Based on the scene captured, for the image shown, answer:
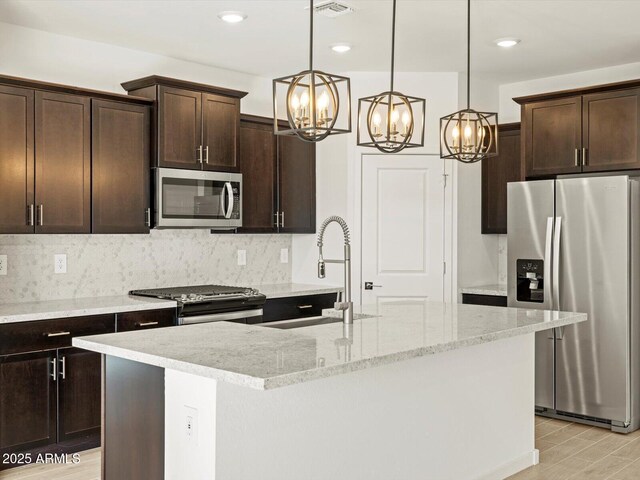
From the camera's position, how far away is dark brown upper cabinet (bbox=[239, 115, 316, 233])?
565cm

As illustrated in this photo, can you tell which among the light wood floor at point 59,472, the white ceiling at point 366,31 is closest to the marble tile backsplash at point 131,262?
the light wood floor at point 59,472

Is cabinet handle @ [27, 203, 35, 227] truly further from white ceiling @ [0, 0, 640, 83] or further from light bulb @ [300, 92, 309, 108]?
light bulb @ [300, 92, 309, 108]

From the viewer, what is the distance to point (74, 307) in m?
4.27

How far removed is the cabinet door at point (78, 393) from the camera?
13.6 feet

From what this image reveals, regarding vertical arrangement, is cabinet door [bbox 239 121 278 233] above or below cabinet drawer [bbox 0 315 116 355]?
above

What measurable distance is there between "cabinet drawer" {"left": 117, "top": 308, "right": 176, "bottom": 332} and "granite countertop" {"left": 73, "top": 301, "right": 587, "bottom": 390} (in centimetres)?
130

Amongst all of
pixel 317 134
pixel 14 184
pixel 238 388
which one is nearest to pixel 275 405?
pixel 238 388

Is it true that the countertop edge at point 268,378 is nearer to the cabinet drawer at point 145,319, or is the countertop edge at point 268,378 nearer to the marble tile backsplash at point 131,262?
the cabinet drawer at point 145,319

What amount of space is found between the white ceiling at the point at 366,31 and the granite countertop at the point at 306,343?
1892 mm

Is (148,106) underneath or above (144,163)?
above

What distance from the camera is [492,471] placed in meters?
3.80

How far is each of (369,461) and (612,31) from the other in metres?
3.36

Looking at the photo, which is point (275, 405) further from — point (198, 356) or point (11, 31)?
point (11, 31)

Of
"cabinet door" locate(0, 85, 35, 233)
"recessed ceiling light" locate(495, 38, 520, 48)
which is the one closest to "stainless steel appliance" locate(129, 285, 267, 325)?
"cabinet door" locate(0, 85, 35, 233)
